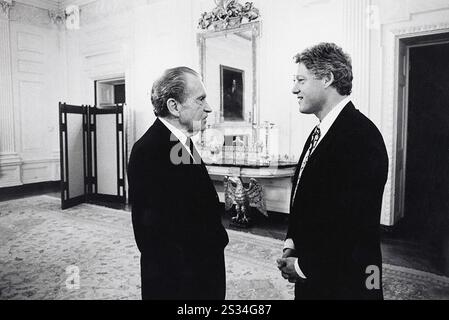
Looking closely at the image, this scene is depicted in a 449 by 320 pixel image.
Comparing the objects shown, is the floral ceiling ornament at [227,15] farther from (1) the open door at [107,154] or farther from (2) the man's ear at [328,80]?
(2) the man's ear at [328,80]

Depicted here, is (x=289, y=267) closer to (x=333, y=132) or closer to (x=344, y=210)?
(x=344, y=210)

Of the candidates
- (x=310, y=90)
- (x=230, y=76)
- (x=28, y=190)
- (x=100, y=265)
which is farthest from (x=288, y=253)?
(x=28, y=190)

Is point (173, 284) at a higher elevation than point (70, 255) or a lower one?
higher

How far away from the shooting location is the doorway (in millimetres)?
4762

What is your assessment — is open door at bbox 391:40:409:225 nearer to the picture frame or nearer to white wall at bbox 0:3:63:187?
the picture frame

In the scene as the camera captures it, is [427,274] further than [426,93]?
No

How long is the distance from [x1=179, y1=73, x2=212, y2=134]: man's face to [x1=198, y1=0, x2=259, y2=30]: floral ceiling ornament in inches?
151

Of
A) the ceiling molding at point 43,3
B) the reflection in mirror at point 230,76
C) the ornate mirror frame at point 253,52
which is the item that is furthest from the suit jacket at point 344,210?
the ceiling molding at point 43,3

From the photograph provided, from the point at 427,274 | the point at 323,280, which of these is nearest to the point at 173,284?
the point at 323,280

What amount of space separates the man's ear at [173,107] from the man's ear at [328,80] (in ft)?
1.81
